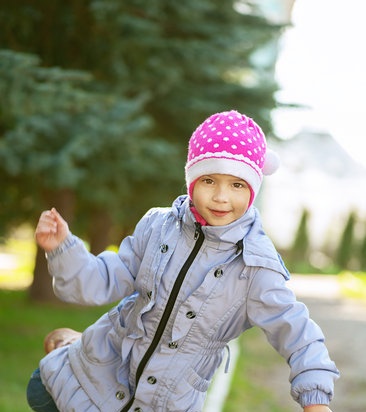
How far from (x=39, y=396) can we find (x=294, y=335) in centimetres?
92

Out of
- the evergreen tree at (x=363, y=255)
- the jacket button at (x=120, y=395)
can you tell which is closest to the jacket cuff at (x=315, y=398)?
the jacket button at (x=120, y=395)

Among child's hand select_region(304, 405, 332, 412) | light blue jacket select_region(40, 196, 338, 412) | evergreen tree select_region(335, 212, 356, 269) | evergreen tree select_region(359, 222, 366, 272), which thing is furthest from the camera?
evergreen tree select_region(335, 212, 356, 269)

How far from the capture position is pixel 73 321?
33.3 ft

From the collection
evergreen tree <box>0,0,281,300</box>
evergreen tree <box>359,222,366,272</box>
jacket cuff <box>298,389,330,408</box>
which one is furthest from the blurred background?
evergreen tree <box>359,222,366,272</box>

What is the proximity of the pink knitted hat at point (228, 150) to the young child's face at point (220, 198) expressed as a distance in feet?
0.10

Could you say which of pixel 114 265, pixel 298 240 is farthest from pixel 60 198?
pixel 298 240

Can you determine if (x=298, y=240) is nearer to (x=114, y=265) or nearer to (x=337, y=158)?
(x=337, y=158)

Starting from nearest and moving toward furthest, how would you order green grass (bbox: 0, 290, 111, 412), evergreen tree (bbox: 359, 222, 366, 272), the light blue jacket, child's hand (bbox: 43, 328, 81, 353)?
the light blue jacket, child's hand (bbox: 43, 328, 81, 353), green grass (bbox: 0, 290, 111, 412), evergreen tree (bbox: 359, 222, 366, 272)

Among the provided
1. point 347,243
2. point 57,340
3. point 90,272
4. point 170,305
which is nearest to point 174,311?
point 170,305

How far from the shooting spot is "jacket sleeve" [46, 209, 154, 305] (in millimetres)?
2273

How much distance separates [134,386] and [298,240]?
2347 centimetres

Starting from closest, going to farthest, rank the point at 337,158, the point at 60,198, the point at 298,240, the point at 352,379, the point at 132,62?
1. the point at 352,379
2. the point at 132,62
3. the point at 60,198
4. the point at 298,240
5. the point at 337,158

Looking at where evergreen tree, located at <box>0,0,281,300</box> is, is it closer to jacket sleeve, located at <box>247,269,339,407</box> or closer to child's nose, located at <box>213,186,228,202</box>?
child's nose, located at <box>213,186,228,202</box>

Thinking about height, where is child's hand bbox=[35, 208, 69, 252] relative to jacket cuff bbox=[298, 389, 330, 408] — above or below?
above
